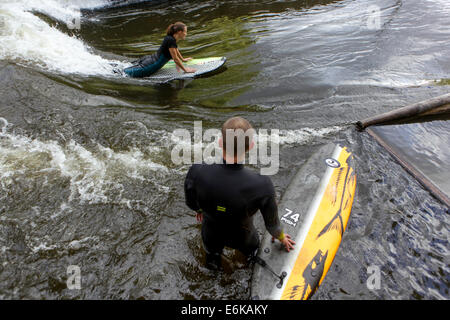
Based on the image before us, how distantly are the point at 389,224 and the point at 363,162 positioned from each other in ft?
4.11

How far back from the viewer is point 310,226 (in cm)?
314

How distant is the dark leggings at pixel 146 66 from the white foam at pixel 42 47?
19.9 inches

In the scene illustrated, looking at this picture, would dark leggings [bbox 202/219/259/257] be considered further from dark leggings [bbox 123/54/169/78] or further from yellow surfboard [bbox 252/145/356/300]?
dark leggings [bbox 123/54/169/78]

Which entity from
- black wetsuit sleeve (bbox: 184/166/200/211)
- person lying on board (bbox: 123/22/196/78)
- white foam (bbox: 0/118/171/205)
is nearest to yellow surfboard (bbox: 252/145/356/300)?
black wetsuit sleeve (bbox: 184/166/200/211)

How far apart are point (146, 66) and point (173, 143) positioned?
9.13 ft

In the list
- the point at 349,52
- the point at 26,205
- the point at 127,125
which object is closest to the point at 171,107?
the point at 127,125

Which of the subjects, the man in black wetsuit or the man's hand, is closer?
the man in black wetsuit

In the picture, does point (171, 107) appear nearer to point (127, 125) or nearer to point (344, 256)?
point (127, 125)

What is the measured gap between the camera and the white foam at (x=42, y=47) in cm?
670

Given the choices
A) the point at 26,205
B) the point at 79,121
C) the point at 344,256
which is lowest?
the point at 344,256

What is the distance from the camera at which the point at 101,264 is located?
2934 mm

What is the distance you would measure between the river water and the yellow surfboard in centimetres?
21

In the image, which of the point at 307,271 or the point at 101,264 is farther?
the point at 101,264

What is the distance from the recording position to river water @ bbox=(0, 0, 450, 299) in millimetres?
2895
